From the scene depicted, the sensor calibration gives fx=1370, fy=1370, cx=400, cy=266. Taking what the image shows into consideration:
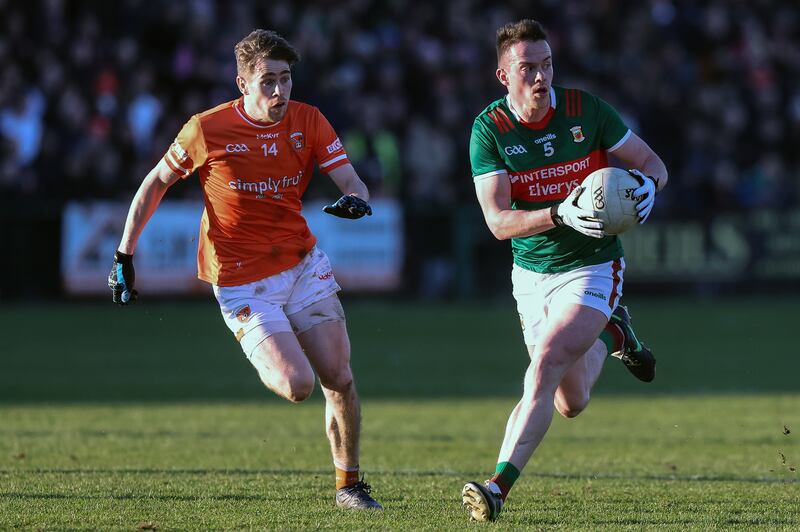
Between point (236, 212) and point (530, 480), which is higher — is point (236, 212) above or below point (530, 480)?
above

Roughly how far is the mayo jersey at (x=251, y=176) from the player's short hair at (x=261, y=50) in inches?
11.5

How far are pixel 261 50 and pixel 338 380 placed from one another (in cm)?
183

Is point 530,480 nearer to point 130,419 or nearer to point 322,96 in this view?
point 130,419

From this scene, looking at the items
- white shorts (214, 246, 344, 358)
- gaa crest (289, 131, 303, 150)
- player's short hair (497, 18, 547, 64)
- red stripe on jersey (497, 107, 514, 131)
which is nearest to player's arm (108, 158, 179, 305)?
white shorts (214, 246, 344, 358)

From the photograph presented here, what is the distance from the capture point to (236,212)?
25.0ft

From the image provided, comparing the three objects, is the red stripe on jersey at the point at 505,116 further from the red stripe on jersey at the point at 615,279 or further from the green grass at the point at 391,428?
the green grass at the point at 391,428

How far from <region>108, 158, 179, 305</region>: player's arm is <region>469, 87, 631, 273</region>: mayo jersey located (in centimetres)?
171

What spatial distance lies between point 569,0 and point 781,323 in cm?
924

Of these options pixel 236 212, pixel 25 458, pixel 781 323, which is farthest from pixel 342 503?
pixel 781 323

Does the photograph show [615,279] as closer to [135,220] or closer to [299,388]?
[299,388]

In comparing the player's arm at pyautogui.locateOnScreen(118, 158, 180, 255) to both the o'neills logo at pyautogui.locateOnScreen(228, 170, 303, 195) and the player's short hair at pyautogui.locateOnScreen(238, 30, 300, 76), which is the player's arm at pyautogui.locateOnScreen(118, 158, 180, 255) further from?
the player's short hair at pyautogui.locateOnScreen(238, 30, 300, 76)

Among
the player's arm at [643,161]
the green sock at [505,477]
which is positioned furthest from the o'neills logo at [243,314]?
the player's arm at [643,161]

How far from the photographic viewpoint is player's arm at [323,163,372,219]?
7.14 metres

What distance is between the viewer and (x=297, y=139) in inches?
299
